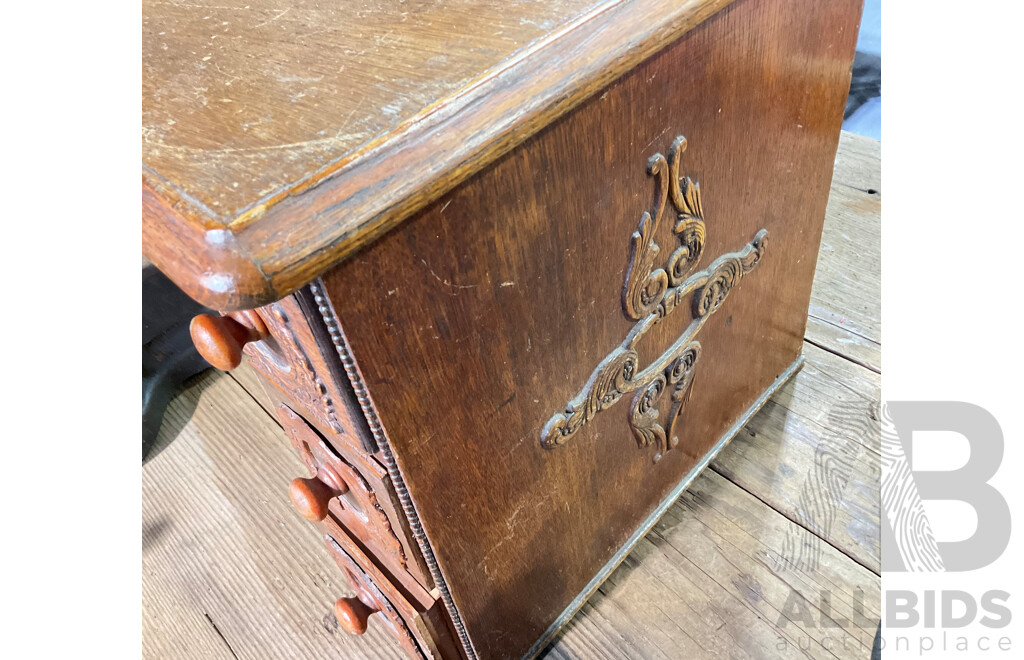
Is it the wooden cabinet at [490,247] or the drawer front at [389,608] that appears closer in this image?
the wooden cabinet at [490,247]

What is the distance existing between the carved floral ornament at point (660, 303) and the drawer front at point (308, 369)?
7.4 inches

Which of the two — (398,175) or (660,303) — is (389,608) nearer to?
(660,303)

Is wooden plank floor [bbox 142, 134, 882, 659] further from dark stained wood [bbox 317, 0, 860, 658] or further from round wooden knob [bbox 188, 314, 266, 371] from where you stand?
round wooden knob [bbox 188, 314, 266, 371]

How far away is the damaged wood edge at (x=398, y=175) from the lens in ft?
1.20

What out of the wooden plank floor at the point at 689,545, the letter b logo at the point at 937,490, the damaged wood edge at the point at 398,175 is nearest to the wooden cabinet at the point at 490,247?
the damaged wood edge at the point at 398,175

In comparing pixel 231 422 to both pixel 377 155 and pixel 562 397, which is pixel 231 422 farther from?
pixel 377 155

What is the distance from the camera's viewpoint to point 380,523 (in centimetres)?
64

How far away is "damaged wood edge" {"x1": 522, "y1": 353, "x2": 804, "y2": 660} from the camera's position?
841 mm

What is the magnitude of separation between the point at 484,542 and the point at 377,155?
385mm

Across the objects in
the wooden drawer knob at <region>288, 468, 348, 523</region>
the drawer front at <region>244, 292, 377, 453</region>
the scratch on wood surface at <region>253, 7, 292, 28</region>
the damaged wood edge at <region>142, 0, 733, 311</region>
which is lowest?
the wooden drawer knob at <region>288, 468, 348, 523</region>

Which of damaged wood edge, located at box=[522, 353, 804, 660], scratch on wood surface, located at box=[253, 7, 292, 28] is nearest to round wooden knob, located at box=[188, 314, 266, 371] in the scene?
scratch on wood surface, located at box=[253, 7, 292, 28]

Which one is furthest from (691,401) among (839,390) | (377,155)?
(377,155)

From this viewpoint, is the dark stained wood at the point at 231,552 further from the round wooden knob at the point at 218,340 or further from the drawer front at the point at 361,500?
the round wooden knob at the point at 218,340

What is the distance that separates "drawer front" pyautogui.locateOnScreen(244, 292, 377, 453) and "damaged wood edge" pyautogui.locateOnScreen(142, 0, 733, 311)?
0.20 ft
